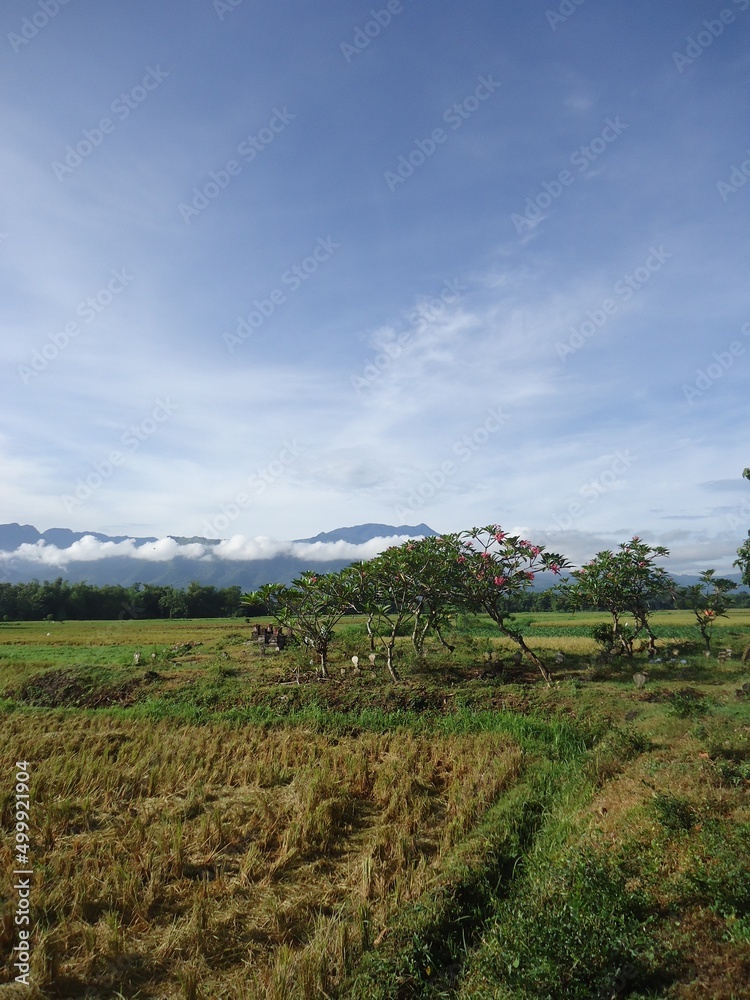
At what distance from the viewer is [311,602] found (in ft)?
64.5

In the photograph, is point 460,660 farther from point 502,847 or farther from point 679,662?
point 502,847

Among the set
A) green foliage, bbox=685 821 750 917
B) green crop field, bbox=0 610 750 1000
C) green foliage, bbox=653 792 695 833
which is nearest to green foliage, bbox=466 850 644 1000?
green crop field, bbox=0 610 750 1000

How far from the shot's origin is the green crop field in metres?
4.55

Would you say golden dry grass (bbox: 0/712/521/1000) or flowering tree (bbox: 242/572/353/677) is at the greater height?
flowering tree (bbox: 242/572/353/677)

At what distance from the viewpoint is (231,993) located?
15.0ft

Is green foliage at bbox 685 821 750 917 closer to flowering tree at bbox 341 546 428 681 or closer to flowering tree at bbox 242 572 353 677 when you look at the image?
flowering tree at bbox 341 546 428 681

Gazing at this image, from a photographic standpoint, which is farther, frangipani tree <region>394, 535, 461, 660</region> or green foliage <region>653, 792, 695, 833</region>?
frangipani tree <region>394, 535, 461, 660</region>

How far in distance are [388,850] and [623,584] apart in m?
15.5

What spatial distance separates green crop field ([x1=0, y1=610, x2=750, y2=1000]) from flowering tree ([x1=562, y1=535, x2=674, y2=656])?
5887mm

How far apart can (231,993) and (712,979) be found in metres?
4.06

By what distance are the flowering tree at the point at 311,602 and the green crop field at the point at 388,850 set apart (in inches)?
182

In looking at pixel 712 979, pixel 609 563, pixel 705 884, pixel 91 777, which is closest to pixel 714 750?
pixel 705 884

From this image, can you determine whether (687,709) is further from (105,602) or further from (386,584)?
(105,602)

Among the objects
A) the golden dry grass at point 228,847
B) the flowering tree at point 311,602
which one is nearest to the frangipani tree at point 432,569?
the flowering tree at point 311,602
